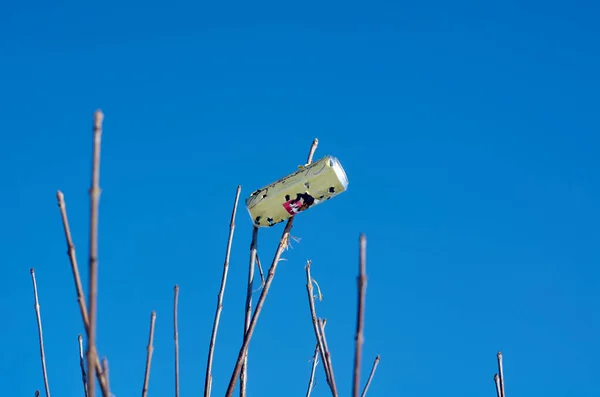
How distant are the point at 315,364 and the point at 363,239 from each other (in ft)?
10.4

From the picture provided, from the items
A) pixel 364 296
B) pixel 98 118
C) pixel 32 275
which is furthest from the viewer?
pixel 32 275

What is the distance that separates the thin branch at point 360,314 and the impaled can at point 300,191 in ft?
9.94

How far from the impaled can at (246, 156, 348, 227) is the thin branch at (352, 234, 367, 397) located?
3030mm

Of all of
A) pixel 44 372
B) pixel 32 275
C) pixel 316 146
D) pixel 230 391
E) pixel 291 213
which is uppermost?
pixel 316 146

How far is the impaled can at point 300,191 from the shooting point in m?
5.46

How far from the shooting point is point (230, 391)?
392 centimetres

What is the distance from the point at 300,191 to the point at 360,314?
3112 millimetres

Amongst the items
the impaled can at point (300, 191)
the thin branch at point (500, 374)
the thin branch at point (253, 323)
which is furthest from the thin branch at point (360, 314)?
the impaled can at point (300, 191)

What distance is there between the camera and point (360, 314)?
237 centimetres

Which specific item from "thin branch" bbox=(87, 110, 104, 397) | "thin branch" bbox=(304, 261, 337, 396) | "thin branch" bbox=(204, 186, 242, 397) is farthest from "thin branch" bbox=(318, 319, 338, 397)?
"thin branch" bbox=(87, 110, 104, 397)

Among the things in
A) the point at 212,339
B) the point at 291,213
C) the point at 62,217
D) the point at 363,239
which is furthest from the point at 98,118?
the point at 291,213

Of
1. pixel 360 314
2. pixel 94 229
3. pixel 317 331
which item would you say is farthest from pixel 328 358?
pixel 94 229

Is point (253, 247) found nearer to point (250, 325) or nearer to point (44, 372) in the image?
point (250, 325)

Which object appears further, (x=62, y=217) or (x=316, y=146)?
(x=316, y=146)
